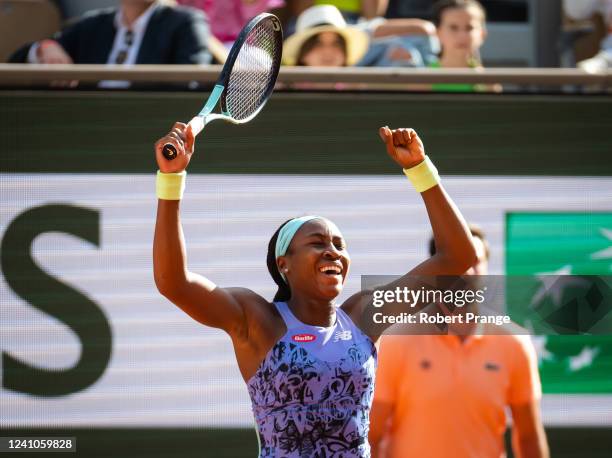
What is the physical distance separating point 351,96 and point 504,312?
98 centimetres

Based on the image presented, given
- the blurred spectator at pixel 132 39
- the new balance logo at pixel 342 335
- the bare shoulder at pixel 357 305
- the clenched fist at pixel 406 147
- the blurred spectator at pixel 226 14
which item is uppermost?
the blurred spectator at pixel 226 14

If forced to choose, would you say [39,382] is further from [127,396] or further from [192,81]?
[192,81]

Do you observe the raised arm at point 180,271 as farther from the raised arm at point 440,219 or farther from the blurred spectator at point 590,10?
the blurred spectator at point 590,10

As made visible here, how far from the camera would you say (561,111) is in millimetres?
4227

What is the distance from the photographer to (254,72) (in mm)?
3639

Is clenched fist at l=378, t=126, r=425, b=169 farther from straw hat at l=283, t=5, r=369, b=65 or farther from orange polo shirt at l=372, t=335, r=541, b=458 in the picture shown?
straw hat at l=283, t=5, r=369, b=65

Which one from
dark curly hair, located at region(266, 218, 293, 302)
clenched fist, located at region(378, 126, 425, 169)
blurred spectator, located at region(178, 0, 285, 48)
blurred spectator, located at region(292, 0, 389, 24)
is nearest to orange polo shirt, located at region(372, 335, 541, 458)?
dark curly hair, located at region(266, 218, 293, 302)

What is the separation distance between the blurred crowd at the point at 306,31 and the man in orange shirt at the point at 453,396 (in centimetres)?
100

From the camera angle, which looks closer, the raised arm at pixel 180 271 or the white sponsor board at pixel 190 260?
the raised arm at pixel 180 271

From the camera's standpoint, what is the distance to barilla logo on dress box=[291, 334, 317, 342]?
318cm

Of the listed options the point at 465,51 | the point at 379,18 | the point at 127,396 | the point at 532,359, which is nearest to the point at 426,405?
the point at 532,359

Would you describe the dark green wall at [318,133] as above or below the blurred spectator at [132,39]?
below

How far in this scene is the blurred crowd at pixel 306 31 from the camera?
5023 millimetres

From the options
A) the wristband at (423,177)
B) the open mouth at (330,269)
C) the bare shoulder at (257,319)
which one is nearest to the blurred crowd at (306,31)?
the wristband at (423,177)
